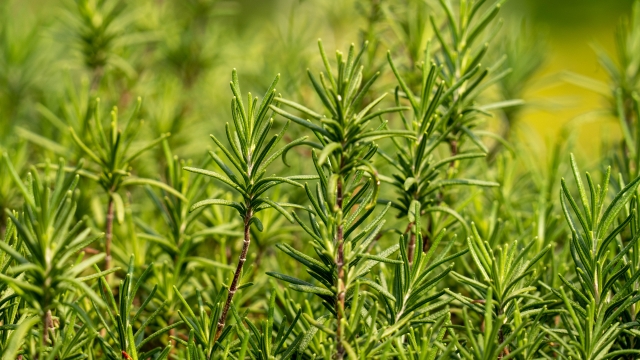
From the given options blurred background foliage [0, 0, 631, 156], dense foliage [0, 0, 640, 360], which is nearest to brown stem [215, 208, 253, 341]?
dense foliage [0, 0, 640, 360]

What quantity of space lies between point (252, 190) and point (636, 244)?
0.33 metres

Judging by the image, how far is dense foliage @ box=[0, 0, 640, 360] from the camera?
44 cm

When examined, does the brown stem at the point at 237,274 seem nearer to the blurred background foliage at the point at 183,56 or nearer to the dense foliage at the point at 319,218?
the dense foliage at the point at 319,218

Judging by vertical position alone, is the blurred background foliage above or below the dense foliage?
above

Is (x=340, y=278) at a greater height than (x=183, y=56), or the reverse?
(x=183, y=56)

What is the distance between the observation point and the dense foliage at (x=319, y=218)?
44cm

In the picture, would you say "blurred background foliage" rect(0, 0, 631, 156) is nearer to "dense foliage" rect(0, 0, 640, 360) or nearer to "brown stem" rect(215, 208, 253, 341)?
"dense foliage" rect(0, 0, 640, 360)

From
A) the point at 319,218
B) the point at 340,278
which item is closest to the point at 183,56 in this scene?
the point at 319,218

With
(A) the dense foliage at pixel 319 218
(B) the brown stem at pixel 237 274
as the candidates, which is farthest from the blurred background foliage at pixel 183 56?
(B) the brown stem at pixel 237 274

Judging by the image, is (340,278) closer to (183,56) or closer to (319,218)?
(319,218)

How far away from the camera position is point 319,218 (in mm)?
567

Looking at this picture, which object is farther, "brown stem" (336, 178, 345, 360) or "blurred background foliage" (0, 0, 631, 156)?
"blurred background foliage" (0, 0, 631, 156)

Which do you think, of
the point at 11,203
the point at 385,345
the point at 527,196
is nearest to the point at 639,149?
the point at 527,196

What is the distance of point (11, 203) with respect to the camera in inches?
28.5
